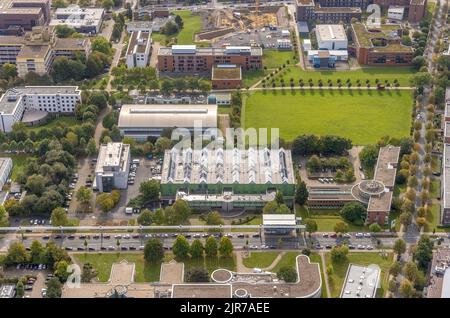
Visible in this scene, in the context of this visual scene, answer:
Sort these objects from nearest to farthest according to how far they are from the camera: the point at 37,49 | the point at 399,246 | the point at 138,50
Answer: the point at 399,246
the point at 37,49
the point at 138,50

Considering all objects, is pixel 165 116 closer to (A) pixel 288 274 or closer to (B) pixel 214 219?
(B) pixel 214 219

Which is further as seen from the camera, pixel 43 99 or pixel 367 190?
pixel 43 99

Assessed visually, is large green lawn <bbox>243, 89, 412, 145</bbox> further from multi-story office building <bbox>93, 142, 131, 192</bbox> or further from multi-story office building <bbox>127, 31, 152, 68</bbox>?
multi-story office building <bbox>127, 31, 152, 68</bbox>

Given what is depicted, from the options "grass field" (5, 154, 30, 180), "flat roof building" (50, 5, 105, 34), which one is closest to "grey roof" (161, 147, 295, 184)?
"grass field" (5, 154, 30, 180)

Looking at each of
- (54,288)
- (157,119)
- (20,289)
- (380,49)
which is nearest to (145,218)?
→ (54,288)

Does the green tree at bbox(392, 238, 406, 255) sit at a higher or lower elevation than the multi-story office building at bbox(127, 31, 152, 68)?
lower

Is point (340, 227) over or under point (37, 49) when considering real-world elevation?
under
